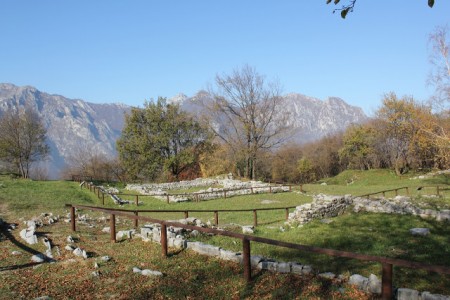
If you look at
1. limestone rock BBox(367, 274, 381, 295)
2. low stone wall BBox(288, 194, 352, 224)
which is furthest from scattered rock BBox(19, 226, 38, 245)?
low stone wall BBox(288, 194, 352, 224)

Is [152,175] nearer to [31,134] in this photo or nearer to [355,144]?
[31,134]

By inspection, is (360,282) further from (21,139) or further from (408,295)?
(21,139)

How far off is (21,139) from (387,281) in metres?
50.9

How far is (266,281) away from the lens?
23.2ft

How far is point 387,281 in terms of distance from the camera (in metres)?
5.47

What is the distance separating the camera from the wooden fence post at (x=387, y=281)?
5.44 metres

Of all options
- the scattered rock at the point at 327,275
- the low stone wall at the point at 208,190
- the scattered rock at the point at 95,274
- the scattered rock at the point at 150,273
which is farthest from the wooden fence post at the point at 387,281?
the low stone wall at the point at 208,190

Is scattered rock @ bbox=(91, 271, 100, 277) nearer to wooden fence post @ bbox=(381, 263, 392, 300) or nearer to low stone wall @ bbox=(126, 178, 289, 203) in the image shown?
wooden fence post @ bbox=(381, 263, 392, 300)

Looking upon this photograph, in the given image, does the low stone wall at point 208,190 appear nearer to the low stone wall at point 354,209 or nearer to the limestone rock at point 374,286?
the low stone wall at point 354,209

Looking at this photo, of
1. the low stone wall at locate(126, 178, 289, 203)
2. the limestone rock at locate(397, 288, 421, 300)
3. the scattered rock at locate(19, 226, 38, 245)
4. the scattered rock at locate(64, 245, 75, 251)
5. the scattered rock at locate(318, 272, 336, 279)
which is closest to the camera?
the limestone rock at locate(397, 288, 421, 300)

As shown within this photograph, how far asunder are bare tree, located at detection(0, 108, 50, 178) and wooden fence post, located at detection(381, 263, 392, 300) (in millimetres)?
47216

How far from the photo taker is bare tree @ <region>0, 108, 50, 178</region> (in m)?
46.1

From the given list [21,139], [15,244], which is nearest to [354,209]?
[15,244]

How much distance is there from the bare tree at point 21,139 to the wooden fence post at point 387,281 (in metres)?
47.2
